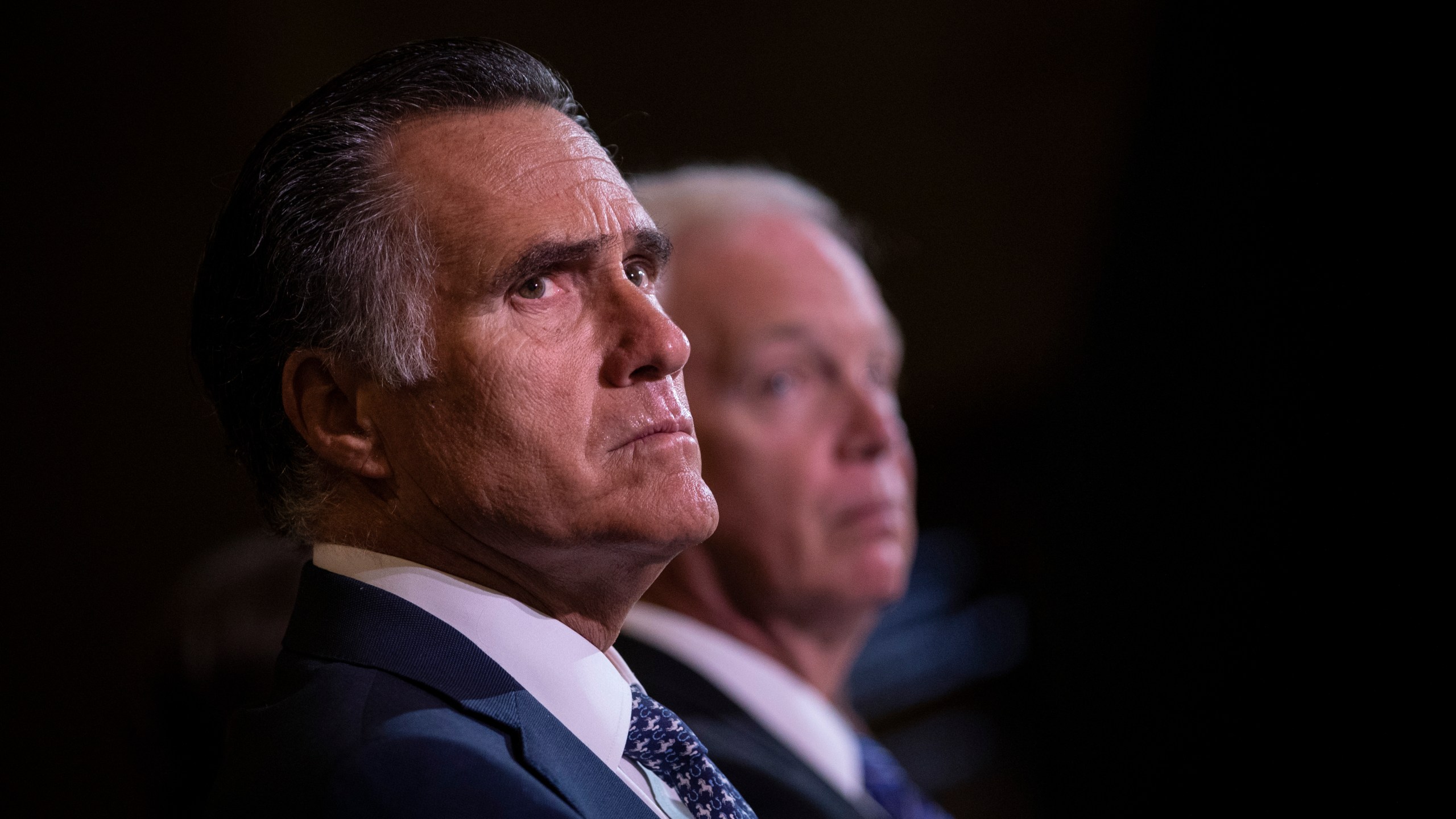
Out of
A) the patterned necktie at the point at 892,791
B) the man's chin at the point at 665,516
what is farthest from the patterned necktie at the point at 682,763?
the patterned necktie at the point at 892,791

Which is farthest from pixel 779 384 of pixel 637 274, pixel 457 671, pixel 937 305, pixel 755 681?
pixel 937 305

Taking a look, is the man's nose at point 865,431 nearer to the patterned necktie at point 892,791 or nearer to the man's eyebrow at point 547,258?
the patterned necktie at point 892,791

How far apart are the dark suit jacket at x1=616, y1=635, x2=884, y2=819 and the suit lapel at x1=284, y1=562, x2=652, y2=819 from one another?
0.49m

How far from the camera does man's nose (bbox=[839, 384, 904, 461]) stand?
1851 millimetres

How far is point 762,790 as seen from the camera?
4.66 feet

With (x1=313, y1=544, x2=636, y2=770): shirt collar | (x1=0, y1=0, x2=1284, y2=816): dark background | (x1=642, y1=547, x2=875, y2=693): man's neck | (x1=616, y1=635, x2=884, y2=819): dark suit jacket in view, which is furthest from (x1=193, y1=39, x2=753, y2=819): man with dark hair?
(x1=642, y1=547, x2=875, y2=693): man's neck

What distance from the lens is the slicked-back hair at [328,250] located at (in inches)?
37.0

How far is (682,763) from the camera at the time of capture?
0.97m

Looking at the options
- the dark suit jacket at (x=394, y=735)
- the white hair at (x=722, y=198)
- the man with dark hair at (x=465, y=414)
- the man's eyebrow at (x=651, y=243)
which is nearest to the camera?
the dark suit jacket at (x=394, y=735)

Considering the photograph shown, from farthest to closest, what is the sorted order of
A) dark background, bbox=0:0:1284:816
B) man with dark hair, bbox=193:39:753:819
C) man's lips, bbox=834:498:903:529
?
dark background, bbox=0:0:1284:816 → man's lips, bbox=834:498:903:529 → man with dark hair, bbox=193:39:753:819

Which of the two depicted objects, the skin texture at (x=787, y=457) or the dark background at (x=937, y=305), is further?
the dark background at (x=937, y=305)

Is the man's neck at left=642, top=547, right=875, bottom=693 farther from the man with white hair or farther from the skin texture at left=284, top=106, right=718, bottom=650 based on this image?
the skin texture at left=284, top=106, right=718, bottom=650

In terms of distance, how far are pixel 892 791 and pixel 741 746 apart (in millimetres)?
519

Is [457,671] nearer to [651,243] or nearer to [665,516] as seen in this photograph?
[665,516]
